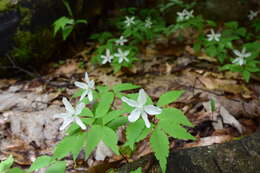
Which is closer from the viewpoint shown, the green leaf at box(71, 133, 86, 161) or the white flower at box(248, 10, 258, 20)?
the green leaf at box(71, 133, 86, 161)

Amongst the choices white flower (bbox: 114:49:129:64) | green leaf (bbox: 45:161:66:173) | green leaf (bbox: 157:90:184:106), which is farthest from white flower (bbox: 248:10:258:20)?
green leaf (bbox: 45:161:66:173)

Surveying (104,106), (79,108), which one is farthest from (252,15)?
(79,108)

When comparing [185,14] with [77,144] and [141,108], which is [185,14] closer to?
[141,108]

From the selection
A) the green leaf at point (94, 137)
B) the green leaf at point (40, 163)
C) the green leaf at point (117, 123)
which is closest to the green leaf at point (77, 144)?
the green leaf at point (94, 137)

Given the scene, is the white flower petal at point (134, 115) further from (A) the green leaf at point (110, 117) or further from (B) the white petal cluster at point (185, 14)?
(B) the white petal cluster at point (185, 14)

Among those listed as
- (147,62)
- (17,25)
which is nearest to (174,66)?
(147,62)

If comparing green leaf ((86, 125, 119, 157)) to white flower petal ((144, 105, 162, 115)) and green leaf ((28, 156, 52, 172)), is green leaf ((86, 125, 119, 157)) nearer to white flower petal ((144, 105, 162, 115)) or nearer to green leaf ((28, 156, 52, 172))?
white flower petal ((144, 105, 162, 115))
